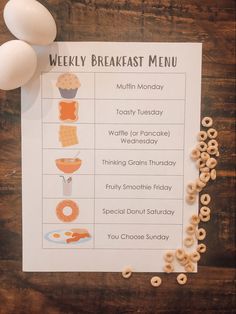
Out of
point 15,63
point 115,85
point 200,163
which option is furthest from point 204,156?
point 15,63

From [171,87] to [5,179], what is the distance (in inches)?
15.5

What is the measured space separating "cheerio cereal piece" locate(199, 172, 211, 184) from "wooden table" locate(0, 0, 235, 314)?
0.07ft

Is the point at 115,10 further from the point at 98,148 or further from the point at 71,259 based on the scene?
the point at 71,259

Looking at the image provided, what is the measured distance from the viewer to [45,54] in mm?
756

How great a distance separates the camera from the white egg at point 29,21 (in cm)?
67

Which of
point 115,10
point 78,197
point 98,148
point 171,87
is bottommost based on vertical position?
point 78,197

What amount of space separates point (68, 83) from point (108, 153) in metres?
0.17

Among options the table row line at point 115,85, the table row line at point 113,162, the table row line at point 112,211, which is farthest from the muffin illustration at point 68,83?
the table row line at point 112,211

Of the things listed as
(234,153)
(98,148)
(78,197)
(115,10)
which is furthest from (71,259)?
(115,10)

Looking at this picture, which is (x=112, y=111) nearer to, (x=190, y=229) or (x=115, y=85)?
(x=115, y=85)

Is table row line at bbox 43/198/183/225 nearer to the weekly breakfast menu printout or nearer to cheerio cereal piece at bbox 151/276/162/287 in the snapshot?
the weekly breakfast menu printout

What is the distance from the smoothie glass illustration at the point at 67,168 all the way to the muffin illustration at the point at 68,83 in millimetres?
139

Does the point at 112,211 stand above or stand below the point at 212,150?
below

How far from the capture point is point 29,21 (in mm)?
676
